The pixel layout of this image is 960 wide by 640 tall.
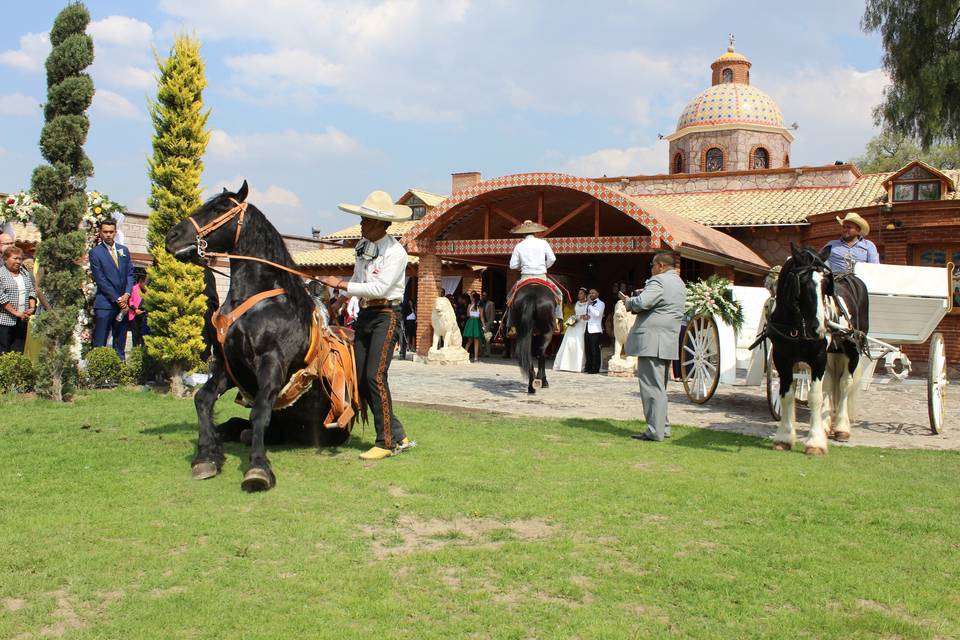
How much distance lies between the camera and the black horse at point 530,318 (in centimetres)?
1201

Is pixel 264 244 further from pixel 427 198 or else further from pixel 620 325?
pixel 427 198

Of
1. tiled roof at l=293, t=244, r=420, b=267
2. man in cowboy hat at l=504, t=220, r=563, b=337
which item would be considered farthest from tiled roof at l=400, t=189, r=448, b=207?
man in cowboy hat at l=504, t=220, r=563, b=337

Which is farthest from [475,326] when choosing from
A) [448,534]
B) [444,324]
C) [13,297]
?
[448,534]

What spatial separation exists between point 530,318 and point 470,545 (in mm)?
7808

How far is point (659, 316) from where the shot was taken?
814 cm

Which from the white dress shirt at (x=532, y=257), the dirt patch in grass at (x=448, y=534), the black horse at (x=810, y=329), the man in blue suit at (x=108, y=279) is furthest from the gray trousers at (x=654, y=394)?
the man in blue suit at (x=108, y=279)

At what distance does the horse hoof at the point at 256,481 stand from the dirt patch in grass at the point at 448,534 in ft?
3.42

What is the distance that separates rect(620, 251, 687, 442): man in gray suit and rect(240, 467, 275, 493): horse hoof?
4078 mm

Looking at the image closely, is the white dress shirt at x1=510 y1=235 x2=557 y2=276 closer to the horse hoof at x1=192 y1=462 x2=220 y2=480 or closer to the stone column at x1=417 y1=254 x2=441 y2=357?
the horse hoof at x1=192 y1=462 x2=220 y2=480

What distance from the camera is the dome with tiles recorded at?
33.5m

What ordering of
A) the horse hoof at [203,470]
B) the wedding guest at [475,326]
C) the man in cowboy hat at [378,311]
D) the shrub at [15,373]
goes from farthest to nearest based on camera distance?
1. the wedding guest at [475,326]
2. the shrub at [15,373]
3. the man in cowboy hat at [378,311]
4. the horse hoof at [203,470]

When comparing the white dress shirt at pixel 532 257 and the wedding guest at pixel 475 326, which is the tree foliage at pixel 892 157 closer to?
the wedding guest at pixel 475 326

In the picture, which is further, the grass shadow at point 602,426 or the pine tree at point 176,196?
the pine tree at point 176,196

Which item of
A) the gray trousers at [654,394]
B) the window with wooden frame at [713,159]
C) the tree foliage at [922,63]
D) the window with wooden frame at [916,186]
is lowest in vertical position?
the gray trousers at [654,394]
